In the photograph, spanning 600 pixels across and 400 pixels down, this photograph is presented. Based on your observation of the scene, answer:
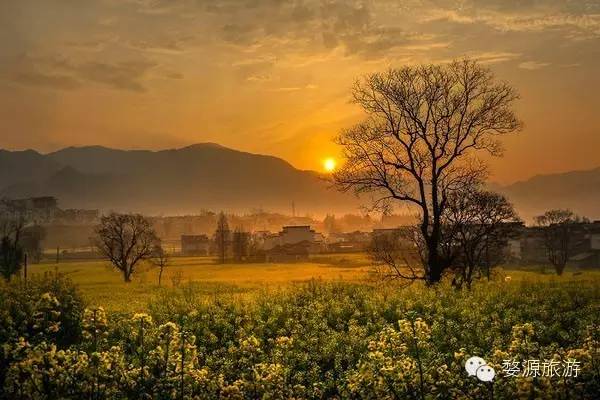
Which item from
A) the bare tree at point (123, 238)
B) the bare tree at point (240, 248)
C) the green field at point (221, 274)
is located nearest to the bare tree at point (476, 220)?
the green field at point (221, 274)

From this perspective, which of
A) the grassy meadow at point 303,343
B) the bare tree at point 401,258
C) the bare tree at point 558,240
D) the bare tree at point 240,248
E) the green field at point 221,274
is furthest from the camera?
the bare tree at point 240,248

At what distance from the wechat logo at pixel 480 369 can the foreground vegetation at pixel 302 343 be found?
282 millimetres

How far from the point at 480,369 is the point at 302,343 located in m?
7.88

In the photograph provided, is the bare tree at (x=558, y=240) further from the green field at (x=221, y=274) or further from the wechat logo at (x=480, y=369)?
the wechat logo at (x=480, y=369)

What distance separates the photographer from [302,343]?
1948 cm

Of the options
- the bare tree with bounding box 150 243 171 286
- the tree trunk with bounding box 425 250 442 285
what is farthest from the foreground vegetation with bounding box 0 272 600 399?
the bare tree with bounding box 150 243 171 286

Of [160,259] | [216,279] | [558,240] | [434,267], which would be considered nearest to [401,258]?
[434,267]

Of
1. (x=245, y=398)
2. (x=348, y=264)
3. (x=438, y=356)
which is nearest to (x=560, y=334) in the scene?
(x=438, y=356)

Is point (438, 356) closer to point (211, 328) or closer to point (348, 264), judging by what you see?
Answer: point (211, 328)

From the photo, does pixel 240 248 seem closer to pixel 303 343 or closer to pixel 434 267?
pixel 434 267

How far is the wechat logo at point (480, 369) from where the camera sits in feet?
40.6

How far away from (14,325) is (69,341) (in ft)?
9.27

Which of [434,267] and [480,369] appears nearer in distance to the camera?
[480,369]

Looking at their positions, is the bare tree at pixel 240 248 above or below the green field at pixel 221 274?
above
